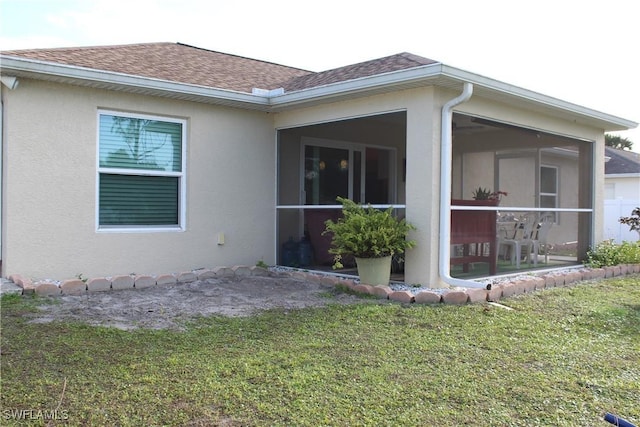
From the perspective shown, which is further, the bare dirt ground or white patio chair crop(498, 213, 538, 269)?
white patio chair crop(498, 213, 538, 269)

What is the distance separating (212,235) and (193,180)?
0.90 m

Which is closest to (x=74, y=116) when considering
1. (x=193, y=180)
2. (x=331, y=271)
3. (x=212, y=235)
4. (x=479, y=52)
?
(x=193, y=180)

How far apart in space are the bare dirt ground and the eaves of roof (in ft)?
8.69

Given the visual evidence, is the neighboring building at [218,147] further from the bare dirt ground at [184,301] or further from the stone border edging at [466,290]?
the bare dirt ground at [184,301]

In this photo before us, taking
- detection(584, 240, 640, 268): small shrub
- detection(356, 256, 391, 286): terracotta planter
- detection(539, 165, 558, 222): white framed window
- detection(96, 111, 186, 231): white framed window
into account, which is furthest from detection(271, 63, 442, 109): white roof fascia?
detection(539, 165, 558, 222): white framed window

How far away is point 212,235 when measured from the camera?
8.31m

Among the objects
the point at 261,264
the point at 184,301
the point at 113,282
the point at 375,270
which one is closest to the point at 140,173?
the point at 113,282

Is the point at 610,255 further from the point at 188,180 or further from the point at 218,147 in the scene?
the point at 188,180

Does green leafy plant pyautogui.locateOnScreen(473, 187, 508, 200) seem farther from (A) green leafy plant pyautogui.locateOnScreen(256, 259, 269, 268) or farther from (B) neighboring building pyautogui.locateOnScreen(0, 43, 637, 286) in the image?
(A) green leafy plant pyautogui.locateOnScreen(256, 259, 269, 268)

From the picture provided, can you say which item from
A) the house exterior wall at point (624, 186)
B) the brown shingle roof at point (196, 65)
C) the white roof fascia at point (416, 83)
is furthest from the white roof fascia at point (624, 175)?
the brown shingle roof at point (196, 65)

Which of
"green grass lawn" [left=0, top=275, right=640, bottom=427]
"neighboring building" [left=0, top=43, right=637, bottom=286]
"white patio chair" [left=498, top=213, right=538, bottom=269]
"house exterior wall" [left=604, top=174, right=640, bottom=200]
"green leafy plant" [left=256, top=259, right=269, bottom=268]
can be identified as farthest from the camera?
"house exterior wall" [left=604, top=174, right=640, bottom=200]

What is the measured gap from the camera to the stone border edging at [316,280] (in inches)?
248

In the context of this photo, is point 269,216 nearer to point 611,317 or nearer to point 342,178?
point 342,178

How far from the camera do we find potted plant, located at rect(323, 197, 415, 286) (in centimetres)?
684
